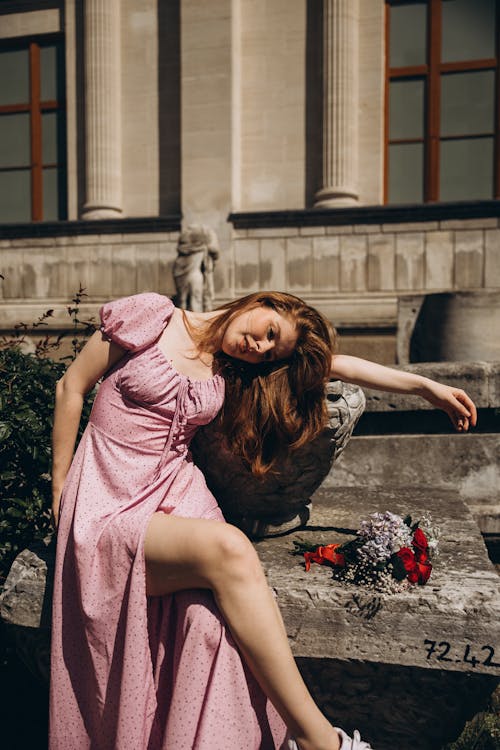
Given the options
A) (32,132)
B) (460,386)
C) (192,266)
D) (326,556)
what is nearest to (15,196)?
(32,132)

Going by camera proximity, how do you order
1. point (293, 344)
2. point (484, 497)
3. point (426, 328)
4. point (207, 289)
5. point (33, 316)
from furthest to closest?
point (33, 316)
point (207, 289)
point (426, 328)
point (484, 497)
point (293, 344)

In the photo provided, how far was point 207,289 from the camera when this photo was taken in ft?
32.2

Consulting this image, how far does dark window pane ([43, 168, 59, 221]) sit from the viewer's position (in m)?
12.5

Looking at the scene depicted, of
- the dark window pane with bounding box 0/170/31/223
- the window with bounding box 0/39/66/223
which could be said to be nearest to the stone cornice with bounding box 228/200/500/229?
the window with bounding box 0/39/66/223

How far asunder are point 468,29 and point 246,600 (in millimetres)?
11320

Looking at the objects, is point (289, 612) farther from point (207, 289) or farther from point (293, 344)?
point (207, 289)

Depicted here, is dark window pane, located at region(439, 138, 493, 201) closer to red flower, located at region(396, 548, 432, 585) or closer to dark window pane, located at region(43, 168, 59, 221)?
dark window pane, located at region(43, 168, 59, 221)

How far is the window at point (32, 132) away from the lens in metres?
12.4

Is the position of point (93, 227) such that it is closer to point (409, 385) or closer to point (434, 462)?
point (434, 462)

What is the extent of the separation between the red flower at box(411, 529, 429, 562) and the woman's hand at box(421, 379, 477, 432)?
0.42m

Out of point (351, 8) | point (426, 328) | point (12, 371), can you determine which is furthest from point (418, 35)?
point (12, 371)

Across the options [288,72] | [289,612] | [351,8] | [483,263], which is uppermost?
[351,8]

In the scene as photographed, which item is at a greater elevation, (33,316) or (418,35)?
(418,35)

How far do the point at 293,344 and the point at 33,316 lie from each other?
998 cm
